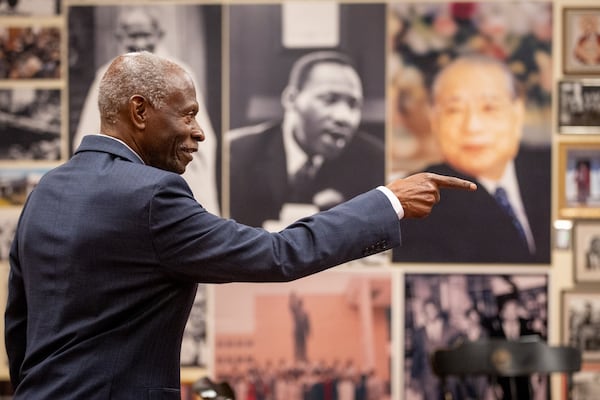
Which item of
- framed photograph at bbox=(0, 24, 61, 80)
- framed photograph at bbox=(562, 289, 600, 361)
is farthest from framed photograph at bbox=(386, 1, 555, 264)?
framed photograph at bbox=(0, 24, 61, 80)

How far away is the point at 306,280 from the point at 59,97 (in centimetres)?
160

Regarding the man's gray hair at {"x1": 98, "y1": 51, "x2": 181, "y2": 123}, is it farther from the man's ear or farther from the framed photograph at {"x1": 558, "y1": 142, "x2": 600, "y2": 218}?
the framed photograph at {"x1": 558, "y1": 142, "x2": 600, "y2": 218}

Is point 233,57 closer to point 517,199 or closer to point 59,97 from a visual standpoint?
point 59,97

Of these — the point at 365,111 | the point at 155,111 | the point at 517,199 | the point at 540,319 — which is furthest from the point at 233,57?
the point at 155,111

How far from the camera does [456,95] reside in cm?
478

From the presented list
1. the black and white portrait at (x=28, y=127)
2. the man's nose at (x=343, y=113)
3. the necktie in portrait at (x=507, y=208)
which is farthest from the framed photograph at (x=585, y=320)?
the black and white portrait at (x=28, y=127)

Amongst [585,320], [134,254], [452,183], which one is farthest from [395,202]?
[585,320]

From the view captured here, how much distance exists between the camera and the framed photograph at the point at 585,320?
4.74m

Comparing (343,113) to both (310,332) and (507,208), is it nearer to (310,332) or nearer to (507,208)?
(507,208)

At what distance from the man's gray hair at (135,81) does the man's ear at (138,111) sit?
0.01 meters

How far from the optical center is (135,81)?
218 centimetres

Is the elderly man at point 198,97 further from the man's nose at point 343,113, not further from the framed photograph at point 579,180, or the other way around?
the framed photograph at point 579,180

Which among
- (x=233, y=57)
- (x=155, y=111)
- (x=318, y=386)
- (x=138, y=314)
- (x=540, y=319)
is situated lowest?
(x=318, y=386)

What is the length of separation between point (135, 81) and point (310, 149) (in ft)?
8.69
